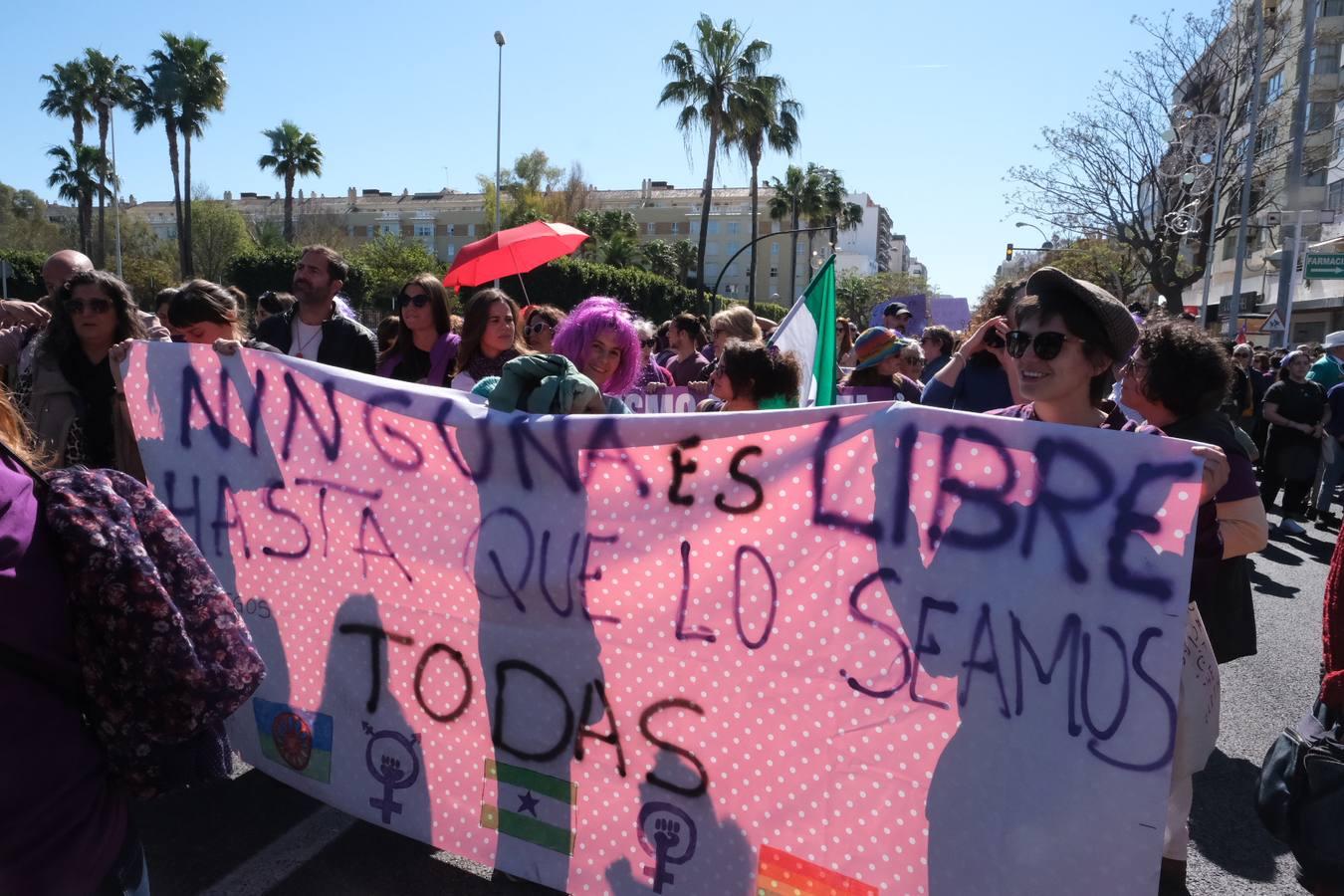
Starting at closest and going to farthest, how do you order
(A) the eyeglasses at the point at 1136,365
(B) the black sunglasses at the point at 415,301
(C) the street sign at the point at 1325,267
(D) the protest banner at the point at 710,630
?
1. (D) the protest banner at the point at 710,630
2. (A) the eyeglasses at the point at 1136,365
3. (B) the black sunglasses at the point at 415,301
4. (C) the street sign at the point at 1325,267

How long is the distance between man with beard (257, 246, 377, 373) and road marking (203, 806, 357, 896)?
2.12m

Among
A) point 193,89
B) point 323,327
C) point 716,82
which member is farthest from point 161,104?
point 323,327

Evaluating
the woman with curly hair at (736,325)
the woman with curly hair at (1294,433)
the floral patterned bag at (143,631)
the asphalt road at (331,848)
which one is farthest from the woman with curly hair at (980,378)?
the woman with curly hair at (1294,433)

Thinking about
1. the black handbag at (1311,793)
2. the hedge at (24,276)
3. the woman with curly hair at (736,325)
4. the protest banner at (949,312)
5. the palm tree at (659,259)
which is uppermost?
the palm tree at (659,259)

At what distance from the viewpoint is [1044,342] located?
8.00ft

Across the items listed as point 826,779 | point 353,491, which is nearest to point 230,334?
point 353,491

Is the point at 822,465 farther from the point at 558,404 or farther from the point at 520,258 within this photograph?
the point at 520,258

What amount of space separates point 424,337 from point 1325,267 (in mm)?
19559

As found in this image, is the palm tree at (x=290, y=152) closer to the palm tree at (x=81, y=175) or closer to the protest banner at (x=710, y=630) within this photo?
the palm tree at (x=81, y=175)

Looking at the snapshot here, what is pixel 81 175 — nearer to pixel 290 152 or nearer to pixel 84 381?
pixel 290 152

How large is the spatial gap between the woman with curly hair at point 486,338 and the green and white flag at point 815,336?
1315 mm

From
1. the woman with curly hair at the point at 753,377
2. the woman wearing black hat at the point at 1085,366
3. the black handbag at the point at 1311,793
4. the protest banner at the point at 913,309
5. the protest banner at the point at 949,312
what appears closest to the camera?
the black handbag at the point at 1311,793

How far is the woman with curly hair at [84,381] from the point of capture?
11.5 feet

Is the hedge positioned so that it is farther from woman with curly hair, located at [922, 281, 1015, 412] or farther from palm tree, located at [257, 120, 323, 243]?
woman with curly hair, located at [922, 281, 1015, 412]
